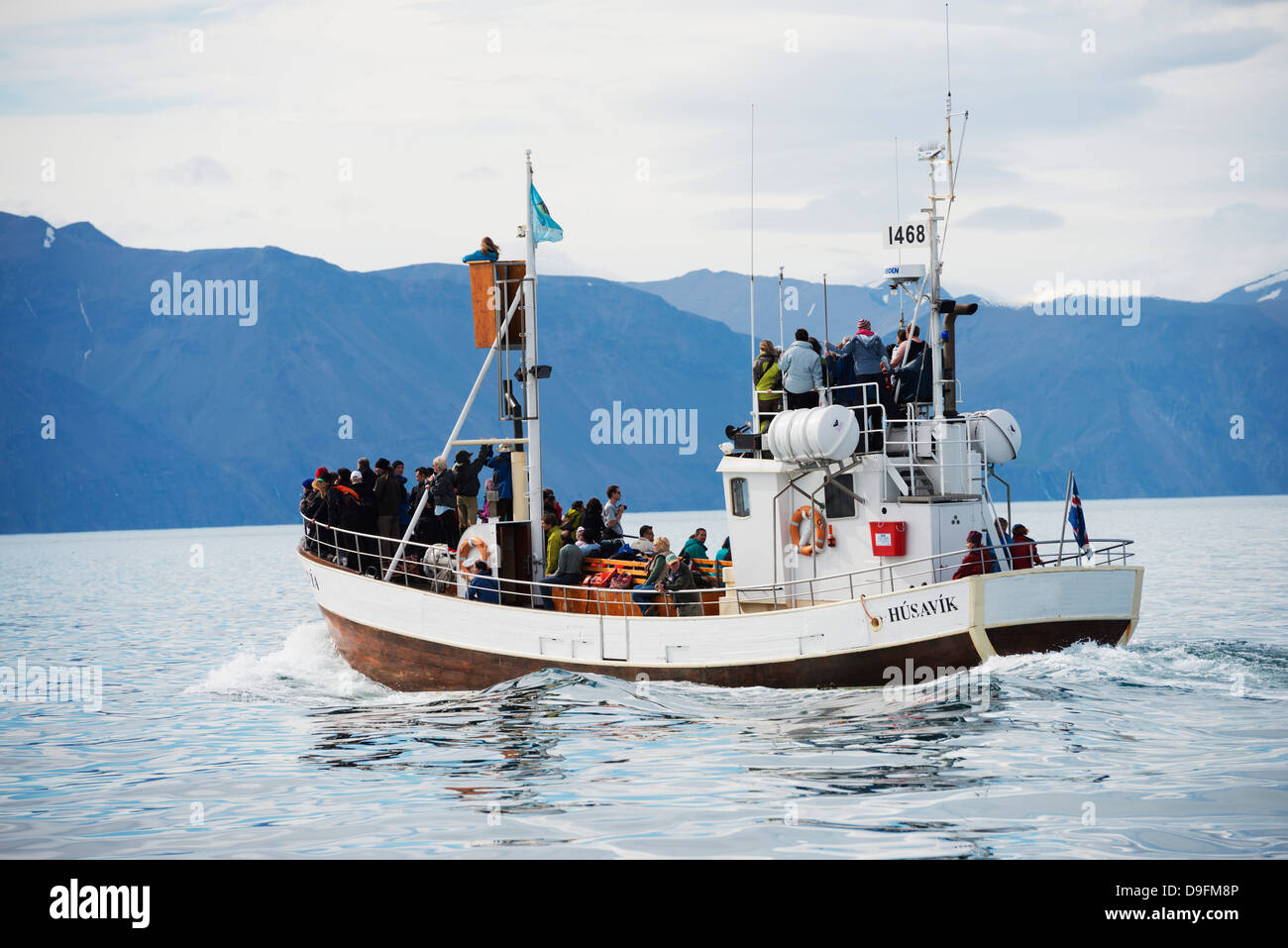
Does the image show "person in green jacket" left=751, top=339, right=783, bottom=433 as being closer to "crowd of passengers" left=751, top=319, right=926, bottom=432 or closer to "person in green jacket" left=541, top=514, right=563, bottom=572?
"crowd of passengers" left=751, top=319, right=926, bottom=432

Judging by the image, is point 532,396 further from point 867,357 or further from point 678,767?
point 678,767

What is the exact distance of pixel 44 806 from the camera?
16078 mm

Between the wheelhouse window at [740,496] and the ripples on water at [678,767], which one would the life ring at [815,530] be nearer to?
the wheelhouse window at [740,496]

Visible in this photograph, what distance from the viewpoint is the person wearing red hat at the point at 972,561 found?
18469mm

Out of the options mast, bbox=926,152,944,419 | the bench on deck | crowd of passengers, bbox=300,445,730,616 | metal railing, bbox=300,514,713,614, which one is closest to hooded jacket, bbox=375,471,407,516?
crowd of passengers, bbox=300,445,730,616

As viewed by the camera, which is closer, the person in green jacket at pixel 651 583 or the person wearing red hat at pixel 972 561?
the person wearing red hat at pixel 972 561

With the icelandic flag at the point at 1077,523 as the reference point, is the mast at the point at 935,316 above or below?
above

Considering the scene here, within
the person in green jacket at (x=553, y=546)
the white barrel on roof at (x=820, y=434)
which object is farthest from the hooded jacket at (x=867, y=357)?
the person in green jacket at (x=553, y=546)

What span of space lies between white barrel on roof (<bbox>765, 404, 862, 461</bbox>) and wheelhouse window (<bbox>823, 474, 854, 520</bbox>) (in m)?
0.66

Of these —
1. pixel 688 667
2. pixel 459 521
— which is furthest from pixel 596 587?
pixel 459 521

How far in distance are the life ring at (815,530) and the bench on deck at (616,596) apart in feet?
4.98

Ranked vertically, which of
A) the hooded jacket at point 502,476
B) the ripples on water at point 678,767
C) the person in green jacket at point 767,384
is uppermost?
the person in green jacket at point 767,384

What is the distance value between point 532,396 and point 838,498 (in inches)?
234
